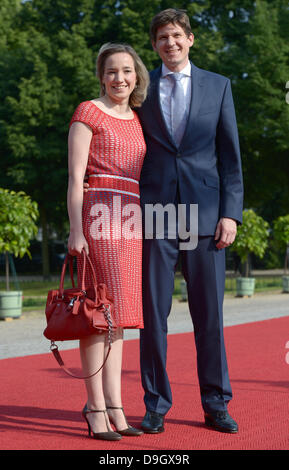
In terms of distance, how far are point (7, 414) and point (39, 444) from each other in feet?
3.14

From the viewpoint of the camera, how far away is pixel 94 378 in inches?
151

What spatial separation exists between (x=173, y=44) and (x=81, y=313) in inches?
66.4

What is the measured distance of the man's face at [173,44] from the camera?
4.04 meters

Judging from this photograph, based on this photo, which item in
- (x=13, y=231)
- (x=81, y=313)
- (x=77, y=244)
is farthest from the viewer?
(x=13, y=231)

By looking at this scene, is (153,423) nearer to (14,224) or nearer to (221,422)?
(221,422)

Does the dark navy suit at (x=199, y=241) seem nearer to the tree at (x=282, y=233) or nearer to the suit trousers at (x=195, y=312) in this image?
the suit trousers at (x=195, y=312)

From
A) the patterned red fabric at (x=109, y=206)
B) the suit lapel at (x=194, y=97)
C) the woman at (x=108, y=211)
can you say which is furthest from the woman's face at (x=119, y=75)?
the suit lapel at (x=194, y=97)

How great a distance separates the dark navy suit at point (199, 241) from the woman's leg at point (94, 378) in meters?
0.34

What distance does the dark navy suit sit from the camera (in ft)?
13.3

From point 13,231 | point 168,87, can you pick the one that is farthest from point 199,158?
point 13,231

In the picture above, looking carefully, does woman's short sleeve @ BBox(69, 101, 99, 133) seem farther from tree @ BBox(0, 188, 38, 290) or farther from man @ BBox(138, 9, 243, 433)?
tree @ BBox(0, 188, 38, 290)

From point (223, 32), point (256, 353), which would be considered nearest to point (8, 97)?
point (223, 32)

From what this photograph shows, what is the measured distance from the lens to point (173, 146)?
13.3 feet

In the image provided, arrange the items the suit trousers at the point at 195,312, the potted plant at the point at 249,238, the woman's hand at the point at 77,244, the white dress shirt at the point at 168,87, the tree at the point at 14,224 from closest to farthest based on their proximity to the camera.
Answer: the woman's hand at the point at 77,244, the suit trousers at the point at 195,312, the white dress shirt at the point at 168,87, the tree at the point at 14,224, the potted plant at the point at 249,238
